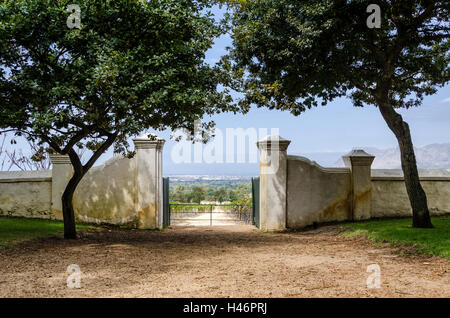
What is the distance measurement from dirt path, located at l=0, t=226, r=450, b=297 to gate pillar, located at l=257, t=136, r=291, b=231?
7.57 feet

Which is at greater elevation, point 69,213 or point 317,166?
point 317,166

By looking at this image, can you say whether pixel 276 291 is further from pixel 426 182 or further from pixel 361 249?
pixel 426 182

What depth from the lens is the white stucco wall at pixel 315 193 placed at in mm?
13625

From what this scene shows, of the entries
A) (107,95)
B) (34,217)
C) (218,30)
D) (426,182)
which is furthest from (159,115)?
(426,182)

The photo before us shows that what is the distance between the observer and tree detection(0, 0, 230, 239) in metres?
8.62

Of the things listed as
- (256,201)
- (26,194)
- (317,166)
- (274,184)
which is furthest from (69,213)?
(317,166)

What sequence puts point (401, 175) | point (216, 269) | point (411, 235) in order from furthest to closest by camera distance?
point (401, 175) → point (411, 235) → point (216, 269)

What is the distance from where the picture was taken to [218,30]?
34.0ft

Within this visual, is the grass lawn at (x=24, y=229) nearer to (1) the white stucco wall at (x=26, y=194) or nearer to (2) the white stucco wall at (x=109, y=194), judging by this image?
(1) the white stucco wall at (x=26, y=194)

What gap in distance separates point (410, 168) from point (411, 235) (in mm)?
2308

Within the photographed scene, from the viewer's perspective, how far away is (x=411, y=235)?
9.84 meters

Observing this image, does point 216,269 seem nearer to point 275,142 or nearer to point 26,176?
point 275,142

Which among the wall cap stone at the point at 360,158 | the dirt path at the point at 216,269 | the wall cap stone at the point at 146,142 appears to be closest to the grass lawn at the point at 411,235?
the dirt path at the point at 216,269
